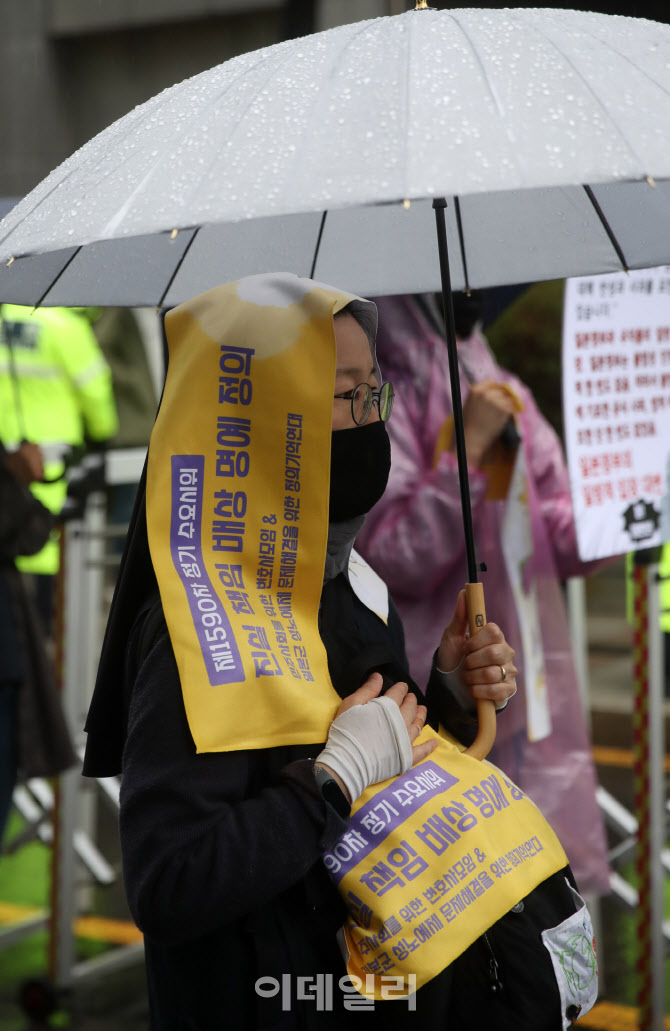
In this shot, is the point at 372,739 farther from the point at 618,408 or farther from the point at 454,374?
the point at 618,408

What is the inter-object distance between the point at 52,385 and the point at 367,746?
13.4 feet

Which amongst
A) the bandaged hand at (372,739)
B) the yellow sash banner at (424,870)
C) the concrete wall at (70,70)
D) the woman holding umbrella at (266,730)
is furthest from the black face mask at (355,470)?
the concrete wall at (70,70)

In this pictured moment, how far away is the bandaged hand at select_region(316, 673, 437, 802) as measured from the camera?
1647mm

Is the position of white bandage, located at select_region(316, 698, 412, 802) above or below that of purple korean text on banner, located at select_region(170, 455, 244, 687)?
below

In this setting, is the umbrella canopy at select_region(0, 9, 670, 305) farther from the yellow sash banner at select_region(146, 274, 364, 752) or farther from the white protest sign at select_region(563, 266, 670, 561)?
the white protest sign at select_region(563, 266, 670, 561)

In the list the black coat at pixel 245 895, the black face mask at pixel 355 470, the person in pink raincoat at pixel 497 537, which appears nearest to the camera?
the black coat at pixel 245 895

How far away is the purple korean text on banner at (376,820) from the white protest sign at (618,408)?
1.57m

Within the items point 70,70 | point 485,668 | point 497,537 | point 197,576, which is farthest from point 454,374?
point 70,70

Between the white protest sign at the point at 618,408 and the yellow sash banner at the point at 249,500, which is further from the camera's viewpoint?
the white protest sign at the point at 618,408

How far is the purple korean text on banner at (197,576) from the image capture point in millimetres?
1635

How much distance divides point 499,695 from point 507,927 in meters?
0.39

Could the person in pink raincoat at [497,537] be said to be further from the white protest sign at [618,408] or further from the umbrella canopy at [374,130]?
the umbrella canopy at [374,130]

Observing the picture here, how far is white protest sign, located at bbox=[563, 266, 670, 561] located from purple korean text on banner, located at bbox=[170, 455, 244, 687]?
65.3 inches

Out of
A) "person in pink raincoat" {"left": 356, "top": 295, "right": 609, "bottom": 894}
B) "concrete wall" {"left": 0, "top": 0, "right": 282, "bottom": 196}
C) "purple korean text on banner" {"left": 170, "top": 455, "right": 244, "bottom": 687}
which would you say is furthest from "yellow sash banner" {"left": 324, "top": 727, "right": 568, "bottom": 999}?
"concrete wall" {"left": 0, "top": 0, "right": 282, "bottom": 196}
